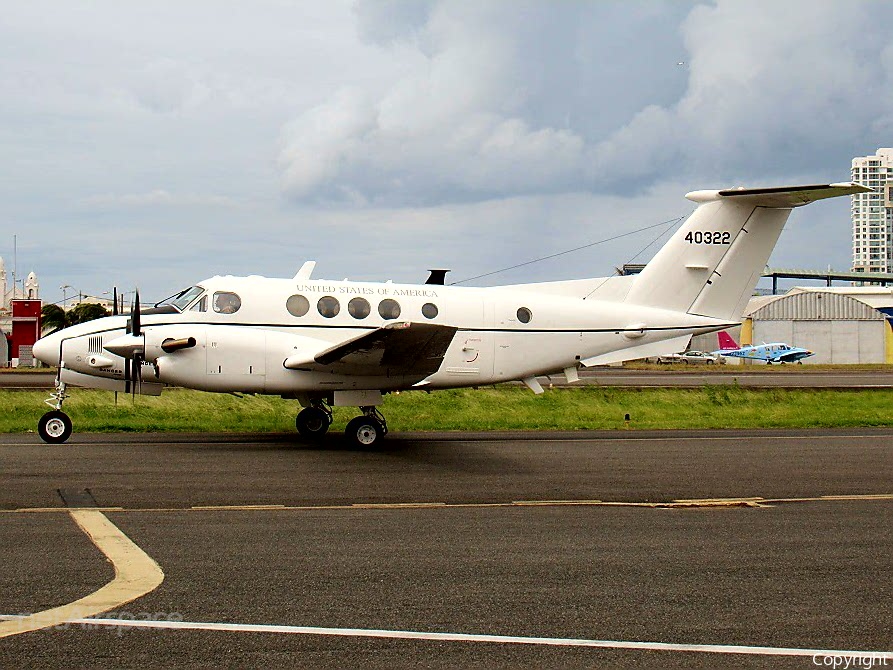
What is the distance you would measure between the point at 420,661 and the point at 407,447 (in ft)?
38.5

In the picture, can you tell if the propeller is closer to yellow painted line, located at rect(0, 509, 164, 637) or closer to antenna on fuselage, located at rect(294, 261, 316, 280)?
antenna on fuselage, located at rect(294, 261, 316, 280)

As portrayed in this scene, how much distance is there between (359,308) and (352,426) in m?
2.32

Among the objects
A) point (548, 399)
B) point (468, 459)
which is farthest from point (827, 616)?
point (548, 399)

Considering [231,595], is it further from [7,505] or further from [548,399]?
[548,399]

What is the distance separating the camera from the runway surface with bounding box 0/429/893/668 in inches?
213

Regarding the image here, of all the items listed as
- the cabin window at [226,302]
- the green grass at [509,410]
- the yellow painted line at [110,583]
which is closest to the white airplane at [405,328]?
the cabin window at [226,302]

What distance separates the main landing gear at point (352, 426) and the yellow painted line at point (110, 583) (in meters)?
7.70

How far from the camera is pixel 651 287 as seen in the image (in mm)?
19344

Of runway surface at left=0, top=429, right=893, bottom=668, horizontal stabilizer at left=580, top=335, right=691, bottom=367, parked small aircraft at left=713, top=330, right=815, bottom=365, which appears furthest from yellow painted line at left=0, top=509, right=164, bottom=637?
parked small aircraft at left=713, top=330, right=815, bottom=365

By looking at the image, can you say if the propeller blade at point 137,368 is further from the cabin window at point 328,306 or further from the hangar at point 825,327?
the hangar at point 825,327

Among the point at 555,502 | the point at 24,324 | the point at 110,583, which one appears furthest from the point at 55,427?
the point at 24,324

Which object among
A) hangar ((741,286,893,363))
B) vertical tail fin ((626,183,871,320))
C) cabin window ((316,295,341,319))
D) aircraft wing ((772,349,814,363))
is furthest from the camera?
hangar ((741,286,893,363))

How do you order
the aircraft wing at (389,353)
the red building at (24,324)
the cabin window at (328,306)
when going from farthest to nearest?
1. the red building at (24,324)
2. the cabin window at (328,306)
3. the aircraft wing at (389,353)

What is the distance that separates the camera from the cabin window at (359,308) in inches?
688
